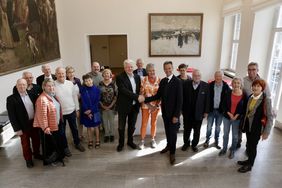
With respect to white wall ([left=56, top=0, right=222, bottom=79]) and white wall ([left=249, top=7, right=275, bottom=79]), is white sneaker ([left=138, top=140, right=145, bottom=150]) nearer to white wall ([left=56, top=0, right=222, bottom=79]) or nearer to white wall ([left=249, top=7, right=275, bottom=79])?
white wall ([left=249, top=7, right=275, bottom=79])

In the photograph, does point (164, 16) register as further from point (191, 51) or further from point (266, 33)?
point (266, 33)

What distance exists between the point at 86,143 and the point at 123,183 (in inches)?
55.3

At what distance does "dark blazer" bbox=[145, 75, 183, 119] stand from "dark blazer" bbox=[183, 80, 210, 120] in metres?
0.30

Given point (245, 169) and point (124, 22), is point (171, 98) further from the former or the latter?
point (124, 22)

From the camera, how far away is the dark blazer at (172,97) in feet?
9.94

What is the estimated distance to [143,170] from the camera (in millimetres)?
3139

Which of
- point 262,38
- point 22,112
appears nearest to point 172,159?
point 22,112

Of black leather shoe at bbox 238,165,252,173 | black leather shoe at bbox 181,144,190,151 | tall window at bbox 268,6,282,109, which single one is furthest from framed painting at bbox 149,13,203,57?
black leather shoe at bbox 238,165,252,173

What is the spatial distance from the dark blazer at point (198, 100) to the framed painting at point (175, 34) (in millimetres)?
4131

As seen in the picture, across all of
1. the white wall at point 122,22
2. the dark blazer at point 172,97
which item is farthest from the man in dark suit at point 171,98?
the white wall at point 122,22

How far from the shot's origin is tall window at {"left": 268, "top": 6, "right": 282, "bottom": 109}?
15.0 feet

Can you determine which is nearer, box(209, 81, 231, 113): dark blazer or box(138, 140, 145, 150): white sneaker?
box(209, 81, 231, 113): dark blazer

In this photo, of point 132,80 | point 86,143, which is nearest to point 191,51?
point 132,80

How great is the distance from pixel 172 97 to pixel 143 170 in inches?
47.8
